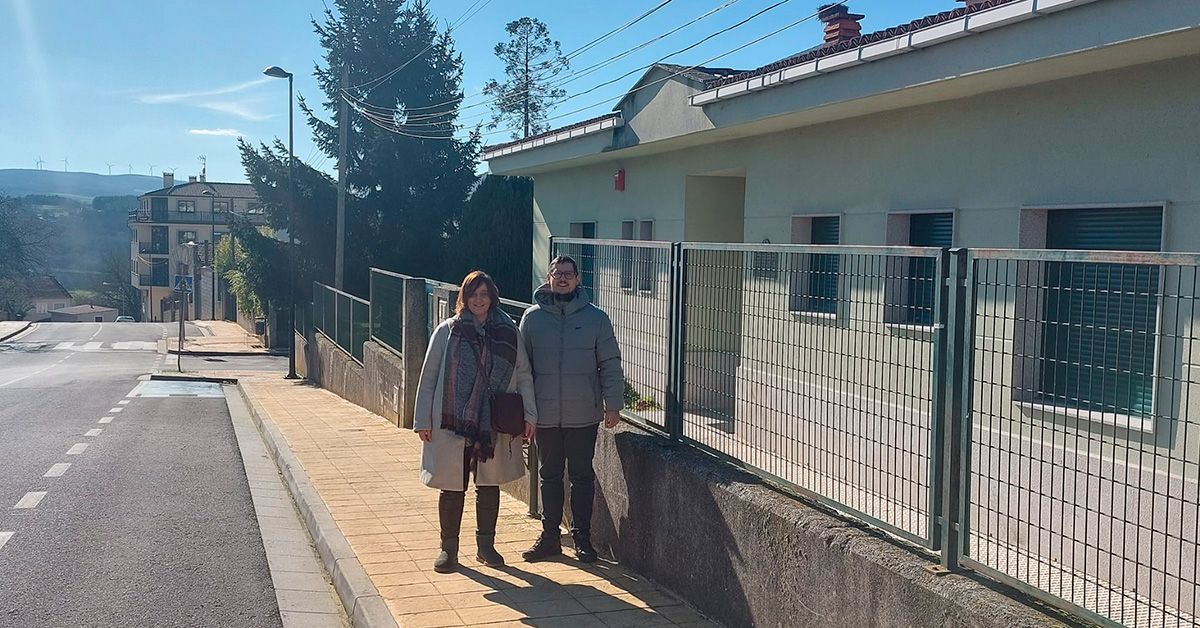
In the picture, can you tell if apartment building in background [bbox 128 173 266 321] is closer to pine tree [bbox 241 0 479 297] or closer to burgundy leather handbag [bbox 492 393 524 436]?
pine tree [bbox 241 0 479 297]

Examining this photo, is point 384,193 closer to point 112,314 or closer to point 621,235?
point 621,235

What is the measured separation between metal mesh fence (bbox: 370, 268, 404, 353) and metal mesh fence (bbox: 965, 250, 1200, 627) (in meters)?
11.1

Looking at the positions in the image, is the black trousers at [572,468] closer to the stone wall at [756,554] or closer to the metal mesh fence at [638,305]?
the stone wall at [756,554]

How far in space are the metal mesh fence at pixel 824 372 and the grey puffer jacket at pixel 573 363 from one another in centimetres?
55

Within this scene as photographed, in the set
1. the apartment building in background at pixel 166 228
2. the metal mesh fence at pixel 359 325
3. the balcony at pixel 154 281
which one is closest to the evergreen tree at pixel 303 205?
the metal mesh fence at pixel 359 325

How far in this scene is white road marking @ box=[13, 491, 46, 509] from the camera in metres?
8.84

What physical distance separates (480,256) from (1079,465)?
30.6 m

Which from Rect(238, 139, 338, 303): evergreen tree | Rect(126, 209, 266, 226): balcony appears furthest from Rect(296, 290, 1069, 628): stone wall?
Rect(126, 209, 266, 226): balcony

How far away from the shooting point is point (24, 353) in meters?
42.5

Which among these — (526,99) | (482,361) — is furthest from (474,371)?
(526,99)

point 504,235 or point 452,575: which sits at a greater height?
point 504,235

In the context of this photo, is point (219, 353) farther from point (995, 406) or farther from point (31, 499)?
point (995, 406)

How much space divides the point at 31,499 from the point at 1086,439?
28.4 feet

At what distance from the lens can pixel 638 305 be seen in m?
6.80
